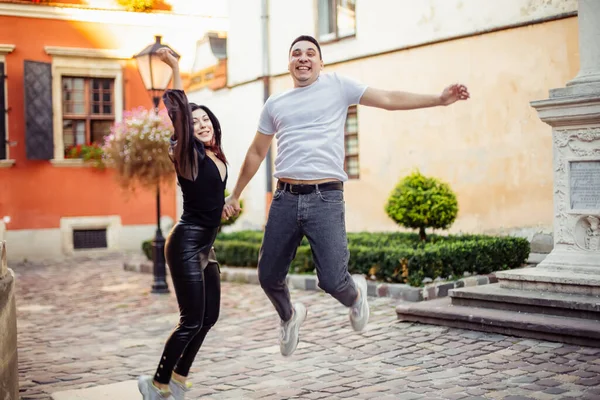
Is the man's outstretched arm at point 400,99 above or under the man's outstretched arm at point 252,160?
above

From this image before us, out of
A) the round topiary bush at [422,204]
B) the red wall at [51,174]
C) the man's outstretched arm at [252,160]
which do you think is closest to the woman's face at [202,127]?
→ the man's outstretched arm at [252,160]

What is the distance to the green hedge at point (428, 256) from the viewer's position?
366 inches

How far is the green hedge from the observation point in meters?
9.30

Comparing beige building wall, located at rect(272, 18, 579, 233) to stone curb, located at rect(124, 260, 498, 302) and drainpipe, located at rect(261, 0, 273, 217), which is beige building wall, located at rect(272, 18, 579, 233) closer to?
stone curb, located at rect(124, 260, 498, 302)

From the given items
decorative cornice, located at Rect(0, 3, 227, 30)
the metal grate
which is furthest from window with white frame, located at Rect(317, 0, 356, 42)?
the metal grate

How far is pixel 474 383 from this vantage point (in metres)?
5.24

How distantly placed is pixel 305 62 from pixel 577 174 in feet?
12.4

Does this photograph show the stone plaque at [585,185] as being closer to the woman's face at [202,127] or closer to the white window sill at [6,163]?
the woman's face at [202,127]

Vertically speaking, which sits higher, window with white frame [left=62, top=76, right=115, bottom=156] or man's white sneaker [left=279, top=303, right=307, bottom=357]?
window with white frame [left=62, top=76, right=115, bottom=156]

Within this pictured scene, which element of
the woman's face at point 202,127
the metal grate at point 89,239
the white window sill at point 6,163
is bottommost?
the metal grate at point 89,239

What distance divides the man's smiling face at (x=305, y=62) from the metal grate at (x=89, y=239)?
13.7 m

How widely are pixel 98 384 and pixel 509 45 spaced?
335 inches

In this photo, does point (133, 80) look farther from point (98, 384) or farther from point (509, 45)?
point (98, 384)

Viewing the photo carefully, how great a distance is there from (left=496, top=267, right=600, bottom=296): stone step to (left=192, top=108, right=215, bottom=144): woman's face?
407 centimetres
